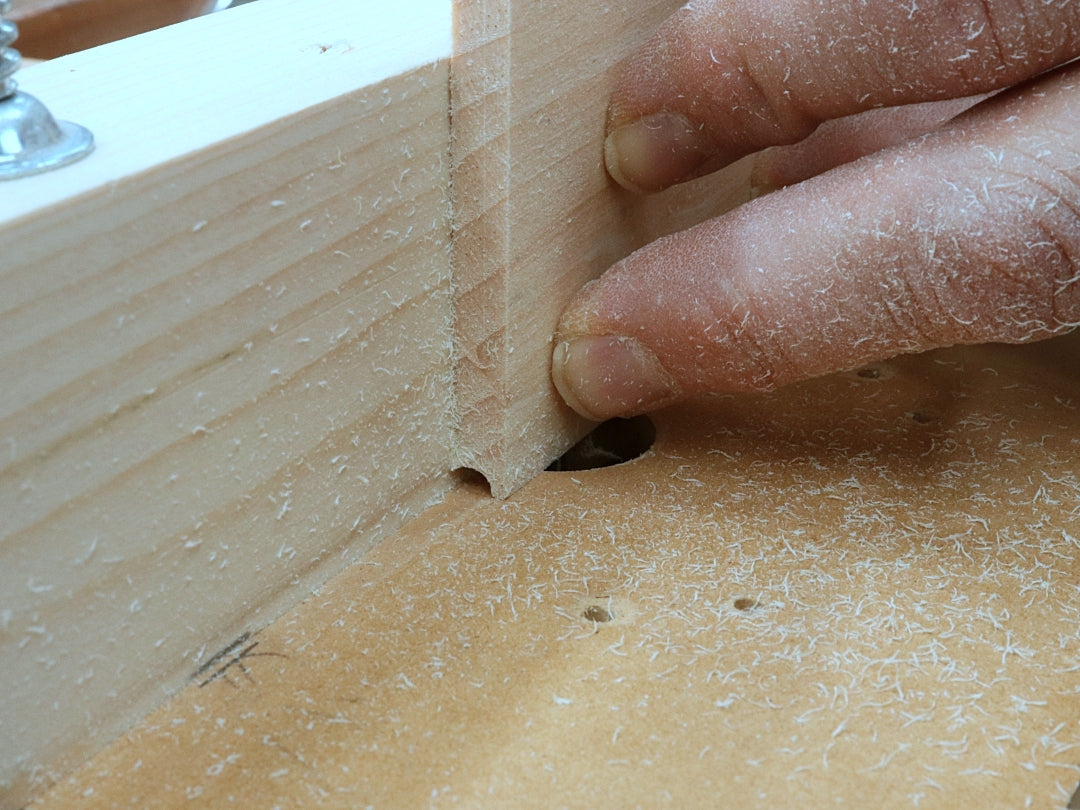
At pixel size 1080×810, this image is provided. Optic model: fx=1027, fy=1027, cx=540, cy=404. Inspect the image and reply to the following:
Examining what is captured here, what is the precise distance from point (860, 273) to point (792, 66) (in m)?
0.15

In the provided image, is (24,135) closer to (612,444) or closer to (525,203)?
(525,203)

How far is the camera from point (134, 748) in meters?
0.54

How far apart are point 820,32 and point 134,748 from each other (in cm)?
60

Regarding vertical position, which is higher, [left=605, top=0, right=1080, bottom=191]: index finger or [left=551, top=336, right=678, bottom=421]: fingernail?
[left=605, top=0, right=1080, bottom=191]: index finger

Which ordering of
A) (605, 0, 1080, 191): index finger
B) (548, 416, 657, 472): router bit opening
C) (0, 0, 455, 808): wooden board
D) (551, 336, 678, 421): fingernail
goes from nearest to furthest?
(0, 0, 455, 808): wooden board
(605, 0, 1080, 191): index finger
(551, 336, 678, 421): fingernail
(548, 416, 657, 472): router bit opening

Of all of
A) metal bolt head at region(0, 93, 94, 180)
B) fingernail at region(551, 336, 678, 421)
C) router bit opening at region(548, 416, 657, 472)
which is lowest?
router bit opening at region(548, 416, 657, 472)

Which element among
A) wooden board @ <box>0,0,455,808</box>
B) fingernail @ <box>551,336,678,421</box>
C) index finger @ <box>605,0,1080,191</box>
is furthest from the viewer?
fingernail @ <box>551,336,678,421</box>

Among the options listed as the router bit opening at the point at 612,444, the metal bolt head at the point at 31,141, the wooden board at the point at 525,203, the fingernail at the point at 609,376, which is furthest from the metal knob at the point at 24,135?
the router bit opening at the point at 612,444

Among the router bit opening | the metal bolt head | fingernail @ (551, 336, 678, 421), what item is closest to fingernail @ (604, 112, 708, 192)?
fingernail @ (551, 336, 678, 421)

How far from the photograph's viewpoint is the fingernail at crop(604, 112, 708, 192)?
28.7 inches

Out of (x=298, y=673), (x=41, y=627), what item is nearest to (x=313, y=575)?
(x=298, y=673)

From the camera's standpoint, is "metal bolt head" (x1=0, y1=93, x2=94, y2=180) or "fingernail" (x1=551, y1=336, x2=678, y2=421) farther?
"fingernail" (x1=551, y1=336, x2=678, y2=421)

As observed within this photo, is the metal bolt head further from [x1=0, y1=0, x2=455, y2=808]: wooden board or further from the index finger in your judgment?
the index finger

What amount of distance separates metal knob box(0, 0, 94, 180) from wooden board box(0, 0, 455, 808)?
0.04 feet
